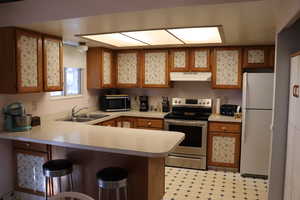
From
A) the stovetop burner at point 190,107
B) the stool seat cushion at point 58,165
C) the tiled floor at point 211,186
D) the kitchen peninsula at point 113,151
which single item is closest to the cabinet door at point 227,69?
the stovetop burner at point 190,107

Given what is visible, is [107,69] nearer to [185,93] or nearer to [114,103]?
[114,103]

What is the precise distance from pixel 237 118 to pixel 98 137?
8.23ft

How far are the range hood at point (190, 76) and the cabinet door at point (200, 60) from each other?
0.24ft

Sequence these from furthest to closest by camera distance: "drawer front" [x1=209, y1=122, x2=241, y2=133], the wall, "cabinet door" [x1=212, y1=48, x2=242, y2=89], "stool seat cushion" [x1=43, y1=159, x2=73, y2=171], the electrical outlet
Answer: "cabinet door" [x1=212, y1=48, x2=242, y2=89] → "drawer front" [x1=209, y1=122, x2=241, y2=133] → the electrical outlet → "stool seat cushion" [x1=43, y1=159, x2=73, y2=171] → the wall

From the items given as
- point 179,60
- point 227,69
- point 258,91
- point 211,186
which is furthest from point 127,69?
point 211,186

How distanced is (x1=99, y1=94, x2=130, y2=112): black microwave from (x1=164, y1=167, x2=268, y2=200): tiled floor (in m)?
1.53

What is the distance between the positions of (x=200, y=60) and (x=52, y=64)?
2491mm

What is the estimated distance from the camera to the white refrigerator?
3.67m

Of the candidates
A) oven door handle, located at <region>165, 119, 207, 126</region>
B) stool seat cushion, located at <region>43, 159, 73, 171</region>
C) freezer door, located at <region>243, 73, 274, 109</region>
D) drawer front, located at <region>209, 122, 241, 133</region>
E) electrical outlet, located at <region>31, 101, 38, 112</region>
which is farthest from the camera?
oven door handle, located at <region>165, 119, 207, 126</region>

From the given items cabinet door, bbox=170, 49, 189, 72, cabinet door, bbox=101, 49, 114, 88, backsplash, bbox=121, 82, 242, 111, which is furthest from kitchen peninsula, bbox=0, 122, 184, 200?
backsplash, bbox=121, 82, 242, 111

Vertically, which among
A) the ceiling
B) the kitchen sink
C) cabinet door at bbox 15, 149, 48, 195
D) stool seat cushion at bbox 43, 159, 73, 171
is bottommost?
cabinet door at bbox 15, 149, 48, 195

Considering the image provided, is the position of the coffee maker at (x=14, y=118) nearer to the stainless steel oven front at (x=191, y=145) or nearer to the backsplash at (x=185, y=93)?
the stainless steel oven front at (x=191, y=145)

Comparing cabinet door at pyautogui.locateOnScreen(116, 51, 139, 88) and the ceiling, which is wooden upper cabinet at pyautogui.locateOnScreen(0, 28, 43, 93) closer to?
the ceiling

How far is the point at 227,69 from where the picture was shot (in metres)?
4.23
